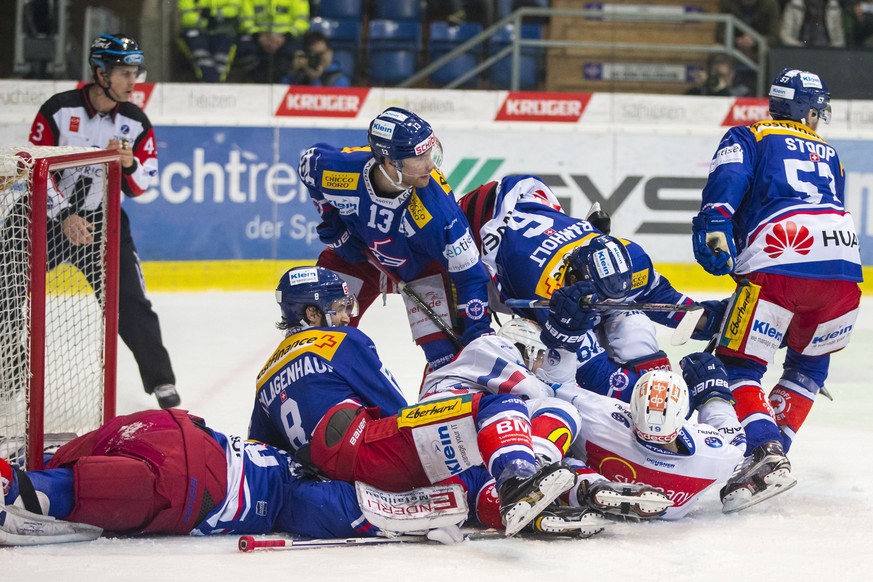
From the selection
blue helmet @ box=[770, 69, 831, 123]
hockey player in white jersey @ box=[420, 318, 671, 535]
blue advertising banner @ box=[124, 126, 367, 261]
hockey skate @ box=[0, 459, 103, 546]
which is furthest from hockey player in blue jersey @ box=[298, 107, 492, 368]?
blue advertising banner @ box=[124, 126, 367, 261]

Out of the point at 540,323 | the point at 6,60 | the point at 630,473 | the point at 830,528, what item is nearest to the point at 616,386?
the point at 540,323

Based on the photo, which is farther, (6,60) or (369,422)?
(6,60)

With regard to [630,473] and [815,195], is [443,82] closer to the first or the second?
[815,195]

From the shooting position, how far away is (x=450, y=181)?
7734 millimetres

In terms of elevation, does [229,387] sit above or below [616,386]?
below

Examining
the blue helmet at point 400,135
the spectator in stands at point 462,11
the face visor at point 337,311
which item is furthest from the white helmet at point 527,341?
the spectator in stands at point 462,11

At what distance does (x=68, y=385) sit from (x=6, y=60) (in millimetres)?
3610

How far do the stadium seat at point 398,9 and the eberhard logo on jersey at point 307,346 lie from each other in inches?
202

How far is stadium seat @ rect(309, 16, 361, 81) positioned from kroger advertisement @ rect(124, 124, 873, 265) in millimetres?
561

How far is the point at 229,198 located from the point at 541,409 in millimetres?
4541

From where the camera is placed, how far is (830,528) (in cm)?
338

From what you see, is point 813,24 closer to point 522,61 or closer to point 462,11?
point 522,61

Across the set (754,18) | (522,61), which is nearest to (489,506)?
(522,61)

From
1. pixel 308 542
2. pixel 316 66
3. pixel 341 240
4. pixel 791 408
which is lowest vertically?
pixel 308 542
